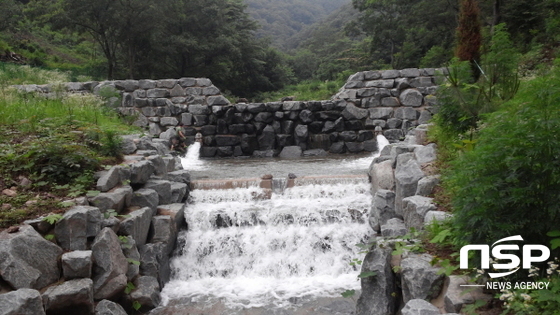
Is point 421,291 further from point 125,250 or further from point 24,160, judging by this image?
point 24,160

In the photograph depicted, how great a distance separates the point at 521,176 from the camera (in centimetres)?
312

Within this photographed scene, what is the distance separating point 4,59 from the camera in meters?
18.8

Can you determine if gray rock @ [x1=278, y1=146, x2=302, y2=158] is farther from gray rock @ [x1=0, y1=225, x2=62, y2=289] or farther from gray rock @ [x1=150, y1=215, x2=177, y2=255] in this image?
gray rock @ [x1=0, y1=225, x2=62, y2=289]

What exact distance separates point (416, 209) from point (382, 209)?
120 cm

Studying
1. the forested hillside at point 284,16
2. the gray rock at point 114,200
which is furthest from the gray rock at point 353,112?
the forested hillside at point 284,16

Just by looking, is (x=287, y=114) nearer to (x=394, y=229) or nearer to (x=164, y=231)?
(x=164, y=231)

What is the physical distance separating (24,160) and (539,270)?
241 inches

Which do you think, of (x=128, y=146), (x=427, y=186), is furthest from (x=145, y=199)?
(x=427, y=186)

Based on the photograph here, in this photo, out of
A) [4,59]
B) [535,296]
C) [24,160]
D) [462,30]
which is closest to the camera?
[535,296]

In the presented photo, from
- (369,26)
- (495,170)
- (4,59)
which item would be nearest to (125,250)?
(495,170)

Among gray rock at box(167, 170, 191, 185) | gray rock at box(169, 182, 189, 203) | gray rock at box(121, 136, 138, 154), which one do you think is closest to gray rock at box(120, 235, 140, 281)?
gray rock at box(169, 182, 189, 203)

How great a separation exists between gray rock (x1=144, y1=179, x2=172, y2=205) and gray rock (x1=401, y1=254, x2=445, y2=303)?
13.2 ft

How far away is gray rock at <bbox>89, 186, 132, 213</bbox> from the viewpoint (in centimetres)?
541

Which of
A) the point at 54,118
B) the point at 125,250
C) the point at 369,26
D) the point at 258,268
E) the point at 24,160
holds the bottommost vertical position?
the point at 258,268
